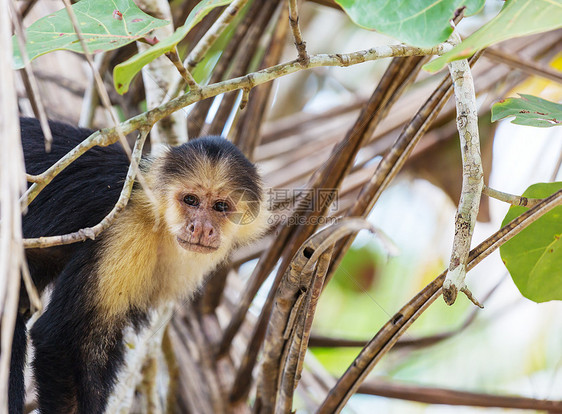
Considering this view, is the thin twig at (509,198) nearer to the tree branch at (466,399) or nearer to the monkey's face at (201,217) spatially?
the monkey's face at (201,217)

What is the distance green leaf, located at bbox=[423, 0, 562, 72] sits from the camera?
4.83 feet

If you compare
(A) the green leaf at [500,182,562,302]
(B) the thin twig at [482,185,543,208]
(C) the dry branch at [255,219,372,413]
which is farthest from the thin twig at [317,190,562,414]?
(A) the green leaf at [500,182,562,302]

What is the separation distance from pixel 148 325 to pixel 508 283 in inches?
137

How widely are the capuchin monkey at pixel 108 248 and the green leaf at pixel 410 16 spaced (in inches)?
49.5

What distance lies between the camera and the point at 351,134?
2.85 metres

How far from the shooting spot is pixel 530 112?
206 centimetres

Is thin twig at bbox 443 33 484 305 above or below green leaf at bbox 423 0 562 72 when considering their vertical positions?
below

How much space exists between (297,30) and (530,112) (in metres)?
0.86

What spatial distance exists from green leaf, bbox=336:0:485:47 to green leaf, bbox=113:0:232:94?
41 cm

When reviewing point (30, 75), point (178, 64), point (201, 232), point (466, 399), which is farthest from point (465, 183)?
point (466, 399)

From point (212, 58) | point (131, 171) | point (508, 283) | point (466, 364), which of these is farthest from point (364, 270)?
point (131, 171)

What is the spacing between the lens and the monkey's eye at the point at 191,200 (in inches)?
125

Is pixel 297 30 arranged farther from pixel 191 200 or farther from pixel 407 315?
pixel 191 200

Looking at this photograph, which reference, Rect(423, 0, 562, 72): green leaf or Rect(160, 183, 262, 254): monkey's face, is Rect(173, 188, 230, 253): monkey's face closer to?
Rect(160, 183, 262, 254): monkey's face
